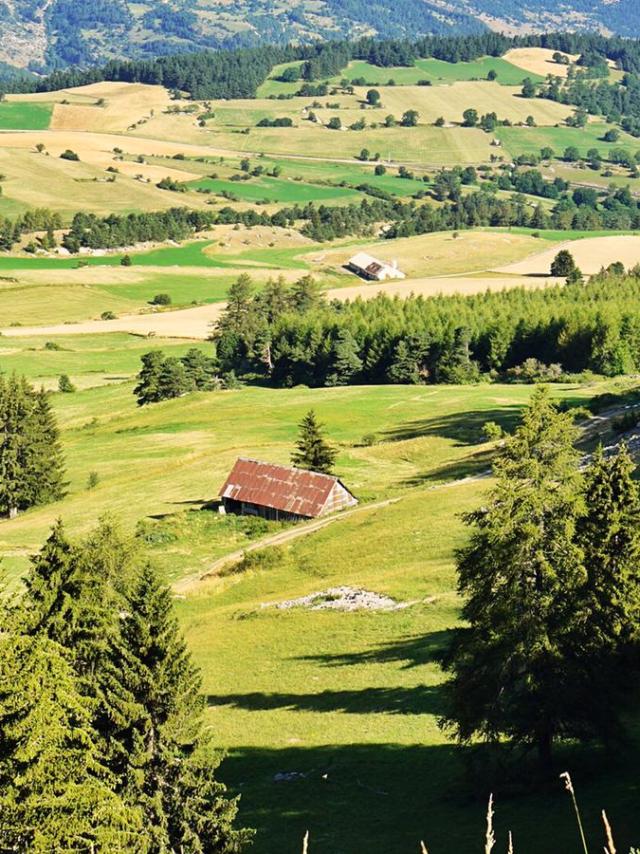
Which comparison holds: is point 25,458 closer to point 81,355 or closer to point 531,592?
point 81,355

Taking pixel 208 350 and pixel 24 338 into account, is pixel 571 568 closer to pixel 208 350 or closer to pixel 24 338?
pixel 208 350

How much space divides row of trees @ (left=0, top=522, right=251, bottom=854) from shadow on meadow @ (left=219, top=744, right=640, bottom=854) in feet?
14.7

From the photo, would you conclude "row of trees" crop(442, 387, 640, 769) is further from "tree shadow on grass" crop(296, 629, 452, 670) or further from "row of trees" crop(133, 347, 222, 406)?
"row of trees" crop(133, 347, 222, 406)

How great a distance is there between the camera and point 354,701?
49.4 meters

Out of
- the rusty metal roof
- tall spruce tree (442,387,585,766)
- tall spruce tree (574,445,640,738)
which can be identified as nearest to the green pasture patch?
the rusty metal roof

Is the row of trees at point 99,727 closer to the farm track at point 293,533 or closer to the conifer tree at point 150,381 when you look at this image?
the farm track at point 293,533

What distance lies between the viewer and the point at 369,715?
155ft

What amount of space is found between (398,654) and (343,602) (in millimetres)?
10652

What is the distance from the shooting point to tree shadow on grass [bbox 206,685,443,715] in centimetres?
4748

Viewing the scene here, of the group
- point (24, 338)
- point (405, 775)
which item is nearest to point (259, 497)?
point (405, 775)

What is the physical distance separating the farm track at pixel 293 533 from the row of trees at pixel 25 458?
88.0 feet

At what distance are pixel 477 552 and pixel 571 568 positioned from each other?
9.35ft

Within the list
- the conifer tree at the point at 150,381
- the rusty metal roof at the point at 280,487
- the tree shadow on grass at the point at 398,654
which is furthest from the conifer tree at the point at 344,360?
the tree shadow on grass at the point at 398,654

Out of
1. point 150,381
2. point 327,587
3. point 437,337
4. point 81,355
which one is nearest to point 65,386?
Answer: point 150,381
